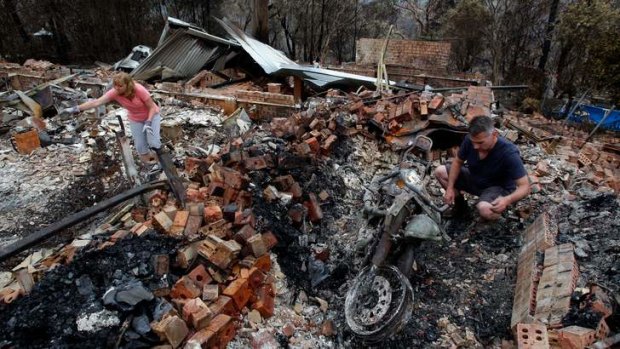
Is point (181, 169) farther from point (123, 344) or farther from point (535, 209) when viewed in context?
point (535, 209)

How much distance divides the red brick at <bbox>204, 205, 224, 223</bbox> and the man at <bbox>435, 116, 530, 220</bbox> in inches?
82.7

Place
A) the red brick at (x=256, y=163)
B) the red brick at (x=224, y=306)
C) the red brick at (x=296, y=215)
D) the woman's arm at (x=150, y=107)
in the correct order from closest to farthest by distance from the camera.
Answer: the red brick at (x=224, y=306)
the red brick at (x=296, y=215)
the red brick at (x=256, y=163)
the woman's arm at (x=150, y=107)

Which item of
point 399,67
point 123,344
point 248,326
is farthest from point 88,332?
point 399,67

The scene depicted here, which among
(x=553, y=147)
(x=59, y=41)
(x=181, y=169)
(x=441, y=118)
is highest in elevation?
(x=59, y=41)

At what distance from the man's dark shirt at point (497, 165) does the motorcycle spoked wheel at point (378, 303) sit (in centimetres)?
142

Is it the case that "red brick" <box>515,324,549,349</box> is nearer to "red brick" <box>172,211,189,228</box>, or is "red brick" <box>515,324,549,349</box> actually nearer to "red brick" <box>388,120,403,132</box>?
"red brick" <box>172,211,189,228</box>

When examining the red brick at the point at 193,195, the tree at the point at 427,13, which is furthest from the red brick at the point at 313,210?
the tree at the point at 427,13

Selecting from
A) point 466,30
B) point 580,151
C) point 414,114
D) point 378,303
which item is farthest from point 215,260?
point 466,30

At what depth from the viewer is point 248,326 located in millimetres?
2932

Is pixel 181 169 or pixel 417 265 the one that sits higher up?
pixel 181 169

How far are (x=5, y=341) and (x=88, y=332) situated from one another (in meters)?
0.49

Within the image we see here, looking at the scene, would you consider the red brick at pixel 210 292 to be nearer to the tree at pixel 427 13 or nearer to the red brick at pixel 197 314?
the red brick at pixel 197 314

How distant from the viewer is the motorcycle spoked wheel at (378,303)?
104 inches

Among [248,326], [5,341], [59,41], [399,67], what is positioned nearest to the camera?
[5,341]
